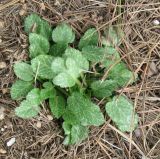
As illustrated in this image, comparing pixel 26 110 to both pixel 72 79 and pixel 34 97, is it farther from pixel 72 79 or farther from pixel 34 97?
pixel 72 79

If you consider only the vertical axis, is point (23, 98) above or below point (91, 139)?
above

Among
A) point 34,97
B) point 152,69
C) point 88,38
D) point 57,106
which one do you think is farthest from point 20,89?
point 152,69

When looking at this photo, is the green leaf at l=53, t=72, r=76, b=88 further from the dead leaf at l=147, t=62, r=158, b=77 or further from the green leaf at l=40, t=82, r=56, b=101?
the dead leaf at l=147, t=62, r=158, b=77

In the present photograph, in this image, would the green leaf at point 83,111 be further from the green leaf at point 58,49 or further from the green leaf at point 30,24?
the green leaf at point 30,24

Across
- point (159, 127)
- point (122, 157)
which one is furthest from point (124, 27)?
point (122, 157)

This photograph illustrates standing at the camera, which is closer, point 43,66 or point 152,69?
point 43,66

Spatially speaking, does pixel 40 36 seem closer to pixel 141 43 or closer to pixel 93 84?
pixel 93 84

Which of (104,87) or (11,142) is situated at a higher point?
(104,87)

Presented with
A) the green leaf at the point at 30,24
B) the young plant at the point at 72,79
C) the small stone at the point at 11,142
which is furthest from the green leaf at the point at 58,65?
the small stone at the point at 11,142
